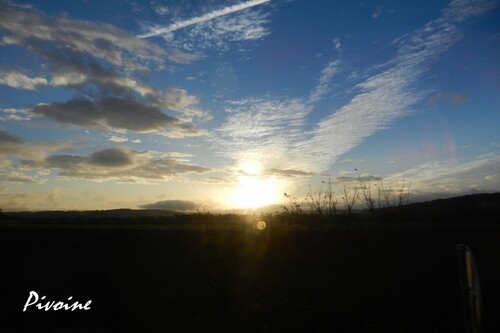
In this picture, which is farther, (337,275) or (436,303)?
(337,275)

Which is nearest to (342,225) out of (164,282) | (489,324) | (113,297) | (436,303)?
(436,303)

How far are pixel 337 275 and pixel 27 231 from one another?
21710 mm

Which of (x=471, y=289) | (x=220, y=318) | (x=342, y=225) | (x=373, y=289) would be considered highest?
(x=342, y=225)

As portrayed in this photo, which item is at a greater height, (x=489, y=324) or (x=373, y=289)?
(x=373, y=289)

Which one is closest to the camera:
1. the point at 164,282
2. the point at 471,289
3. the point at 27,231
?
the point at 471,289

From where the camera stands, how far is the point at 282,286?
38.8 ft

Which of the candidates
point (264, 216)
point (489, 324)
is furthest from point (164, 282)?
point (489, 324)

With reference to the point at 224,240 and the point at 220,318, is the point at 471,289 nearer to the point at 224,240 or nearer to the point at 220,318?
the point at 220,318

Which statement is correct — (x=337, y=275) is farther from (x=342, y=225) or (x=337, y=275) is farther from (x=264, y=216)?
(x=264, y=216)

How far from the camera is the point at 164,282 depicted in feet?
48.5

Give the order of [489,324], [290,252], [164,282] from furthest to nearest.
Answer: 1. [164,282]
2. [290,252]
3. [489,324]

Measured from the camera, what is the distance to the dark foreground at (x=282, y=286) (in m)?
9.87

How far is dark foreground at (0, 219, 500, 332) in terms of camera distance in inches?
388

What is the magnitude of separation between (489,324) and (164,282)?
34.2 ft
